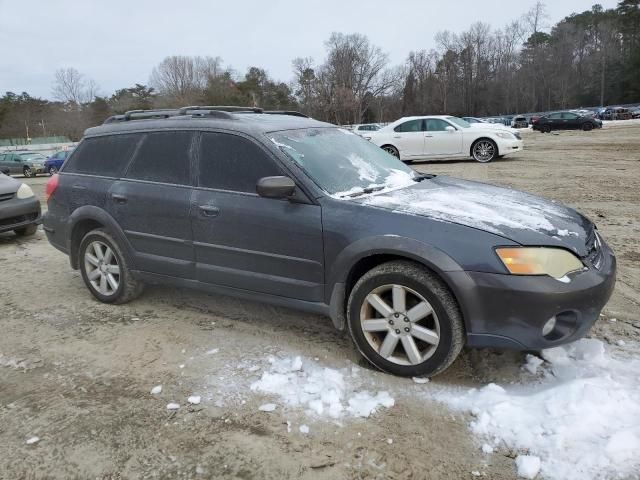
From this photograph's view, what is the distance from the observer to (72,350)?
3777 mm

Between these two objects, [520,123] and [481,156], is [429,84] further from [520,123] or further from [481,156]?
[481,156]

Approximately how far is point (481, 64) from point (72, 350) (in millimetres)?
93934

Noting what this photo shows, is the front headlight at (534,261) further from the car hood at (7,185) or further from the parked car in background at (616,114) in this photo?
the parked car in background at (616,114)

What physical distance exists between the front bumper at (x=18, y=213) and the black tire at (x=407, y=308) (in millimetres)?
6505

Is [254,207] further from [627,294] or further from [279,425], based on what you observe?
[627,294]

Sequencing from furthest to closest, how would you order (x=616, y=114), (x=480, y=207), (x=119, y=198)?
(x=616, y=114) → (x=119, y=198) → (x=480, y=207)

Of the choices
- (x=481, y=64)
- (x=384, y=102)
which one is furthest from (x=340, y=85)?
(x=481, y=64)

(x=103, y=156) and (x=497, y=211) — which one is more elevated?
(x=103, y=156)

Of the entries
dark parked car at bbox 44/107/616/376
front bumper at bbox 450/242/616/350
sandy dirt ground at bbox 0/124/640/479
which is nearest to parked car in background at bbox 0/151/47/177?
sandy dirt ground at bbox 0/124/640/479

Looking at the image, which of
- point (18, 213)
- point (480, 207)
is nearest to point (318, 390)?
point (480, 207)

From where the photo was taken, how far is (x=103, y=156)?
15.2 feet

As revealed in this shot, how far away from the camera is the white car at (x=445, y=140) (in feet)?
48.5

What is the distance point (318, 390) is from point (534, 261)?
4.68 ft

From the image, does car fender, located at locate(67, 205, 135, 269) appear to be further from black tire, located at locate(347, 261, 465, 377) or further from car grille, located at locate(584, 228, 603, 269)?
car grille, located at locate(584, 228, 603, 269)
